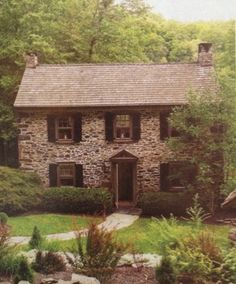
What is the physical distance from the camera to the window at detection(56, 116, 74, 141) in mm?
21906

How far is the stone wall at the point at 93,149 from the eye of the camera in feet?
70.7

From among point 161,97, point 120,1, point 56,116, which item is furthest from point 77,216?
point 120,1

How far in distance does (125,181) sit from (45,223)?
4.90m

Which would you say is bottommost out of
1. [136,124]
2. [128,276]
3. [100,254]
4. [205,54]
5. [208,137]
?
[128,276]

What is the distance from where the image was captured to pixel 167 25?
31.8 meters

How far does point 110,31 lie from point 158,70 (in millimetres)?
5071

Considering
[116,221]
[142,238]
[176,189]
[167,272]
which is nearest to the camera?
[167,272]

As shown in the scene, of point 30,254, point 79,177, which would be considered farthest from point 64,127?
point 30,254

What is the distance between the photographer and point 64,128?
21.9m

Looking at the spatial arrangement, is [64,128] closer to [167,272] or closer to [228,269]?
[167,272]

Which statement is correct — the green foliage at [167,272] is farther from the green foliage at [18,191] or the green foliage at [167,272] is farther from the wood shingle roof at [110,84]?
the wood shingle roof at [110,84]

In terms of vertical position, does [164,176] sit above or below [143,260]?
above

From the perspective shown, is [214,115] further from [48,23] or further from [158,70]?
[48,23]

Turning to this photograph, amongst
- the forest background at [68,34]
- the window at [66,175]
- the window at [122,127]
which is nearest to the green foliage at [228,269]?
the window at [122,127]
